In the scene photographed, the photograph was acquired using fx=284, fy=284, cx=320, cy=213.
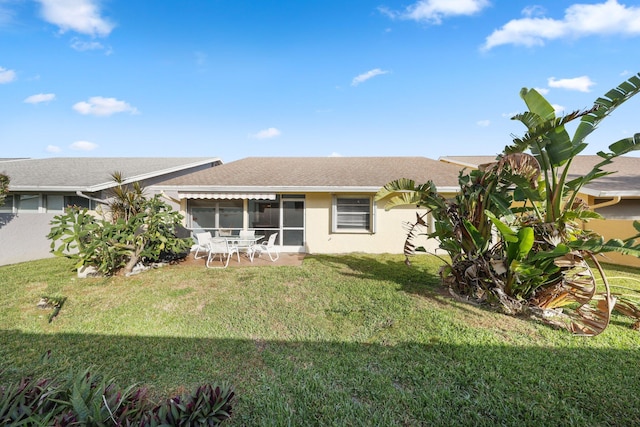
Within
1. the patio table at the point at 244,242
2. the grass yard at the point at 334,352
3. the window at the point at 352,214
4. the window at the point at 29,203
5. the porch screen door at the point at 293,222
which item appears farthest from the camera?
the porch screen door at the point at 293,222

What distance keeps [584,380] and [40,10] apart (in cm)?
2308

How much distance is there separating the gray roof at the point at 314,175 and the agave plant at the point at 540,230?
7221mm

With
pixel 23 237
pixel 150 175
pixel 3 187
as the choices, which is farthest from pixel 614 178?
pixel 23 237

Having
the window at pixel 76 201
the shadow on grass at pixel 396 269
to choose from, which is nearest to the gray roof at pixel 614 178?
the shadow on grass at pixel 396 269

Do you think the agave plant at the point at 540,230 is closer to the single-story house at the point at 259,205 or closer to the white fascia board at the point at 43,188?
the single-story house at the point at 259,205

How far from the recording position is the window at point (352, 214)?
16.2 m

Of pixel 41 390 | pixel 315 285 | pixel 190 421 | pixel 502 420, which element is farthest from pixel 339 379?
pixel 315 285

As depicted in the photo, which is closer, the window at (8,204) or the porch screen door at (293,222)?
the window at (8,204)

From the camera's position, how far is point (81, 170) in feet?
61.6

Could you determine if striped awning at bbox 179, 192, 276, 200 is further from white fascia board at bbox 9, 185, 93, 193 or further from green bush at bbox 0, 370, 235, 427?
green bush at bbox 0, 370, 235, 427

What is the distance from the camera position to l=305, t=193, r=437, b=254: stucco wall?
52.7ft

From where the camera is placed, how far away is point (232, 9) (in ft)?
49.4

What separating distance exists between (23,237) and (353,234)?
1754cm

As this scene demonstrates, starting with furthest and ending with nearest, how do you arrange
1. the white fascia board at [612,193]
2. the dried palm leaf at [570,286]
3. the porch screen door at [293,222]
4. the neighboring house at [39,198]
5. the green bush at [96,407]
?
the porch screen door at [293,222]
the neighboring house at [39,198]
the white fascia board at [612,193]
the dried palm leaf at [570,286]
the green bush at [96,407]
